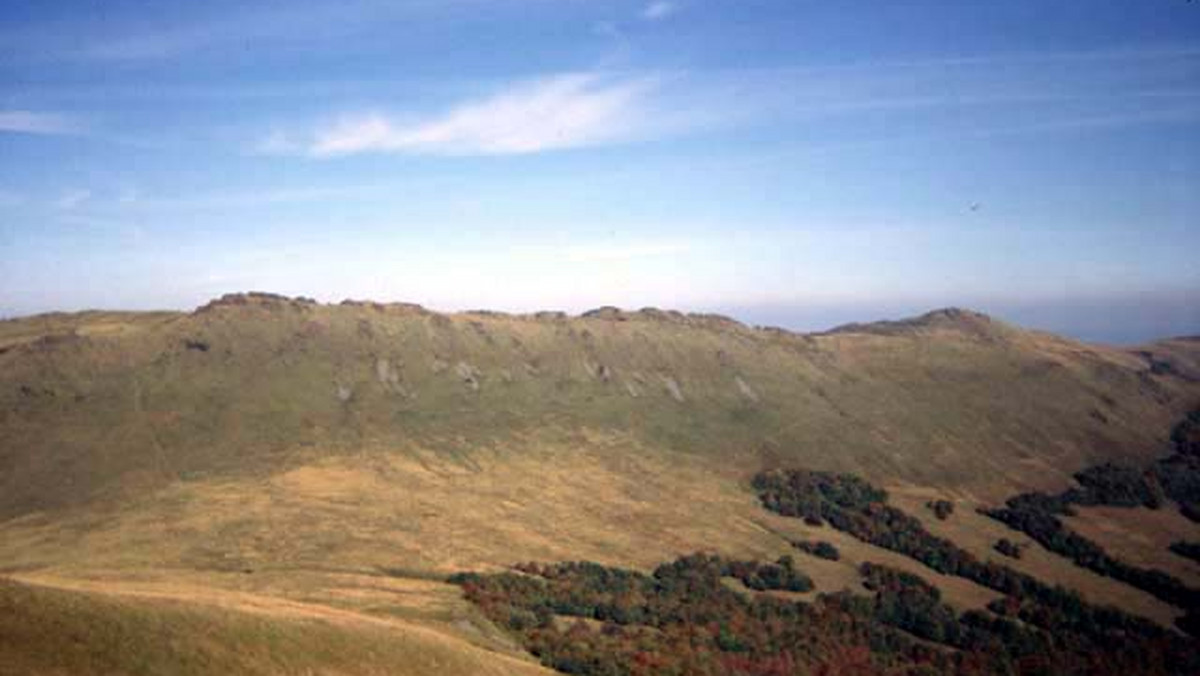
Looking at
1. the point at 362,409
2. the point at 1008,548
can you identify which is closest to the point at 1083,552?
the point at 1008,548

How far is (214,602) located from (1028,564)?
123 metres

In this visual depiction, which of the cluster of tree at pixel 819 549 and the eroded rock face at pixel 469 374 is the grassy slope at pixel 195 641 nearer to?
the cluster of tree at pixel 819 549

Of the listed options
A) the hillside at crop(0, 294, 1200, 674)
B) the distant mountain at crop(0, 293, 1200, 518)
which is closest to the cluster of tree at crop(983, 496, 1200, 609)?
the hillside at crop(0, 294, 1200, 674)

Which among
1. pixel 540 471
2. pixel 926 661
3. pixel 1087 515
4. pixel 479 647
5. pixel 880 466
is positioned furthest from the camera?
pixel 880 466

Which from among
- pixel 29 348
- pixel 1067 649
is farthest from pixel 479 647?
pixel 29 348

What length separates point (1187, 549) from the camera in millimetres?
142875

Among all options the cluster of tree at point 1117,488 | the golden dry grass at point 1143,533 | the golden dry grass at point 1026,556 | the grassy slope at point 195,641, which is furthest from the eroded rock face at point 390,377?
the cluster of tree at point 1117,488

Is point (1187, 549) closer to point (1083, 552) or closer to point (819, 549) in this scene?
point (1083, 552)

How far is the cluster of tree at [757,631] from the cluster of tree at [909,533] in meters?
5.98

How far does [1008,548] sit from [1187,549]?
34151mm

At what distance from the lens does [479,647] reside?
6806 cm

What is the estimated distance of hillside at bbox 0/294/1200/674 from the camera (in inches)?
3597

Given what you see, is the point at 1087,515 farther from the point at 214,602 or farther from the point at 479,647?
the point at 214,602

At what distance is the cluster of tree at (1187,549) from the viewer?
140375mm
